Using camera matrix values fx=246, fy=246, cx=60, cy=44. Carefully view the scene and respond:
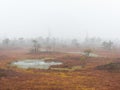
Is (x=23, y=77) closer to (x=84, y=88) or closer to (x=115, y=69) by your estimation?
(x=84, y=88)

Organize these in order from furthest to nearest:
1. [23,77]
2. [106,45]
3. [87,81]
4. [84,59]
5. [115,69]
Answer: [106,45] < [84,59] < [115,69] < [23,77] < [87,81]

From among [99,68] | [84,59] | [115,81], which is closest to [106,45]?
[84,59]

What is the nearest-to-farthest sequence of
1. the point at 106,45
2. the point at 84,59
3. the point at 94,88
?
the point at 94,88, the point at 84,59, the point at 106,45

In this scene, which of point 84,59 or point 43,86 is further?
point 84,59

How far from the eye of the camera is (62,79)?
141ft

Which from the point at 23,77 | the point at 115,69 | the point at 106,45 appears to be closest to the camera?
the point at 23,77

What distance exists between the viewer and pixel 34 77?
44625 millimetres

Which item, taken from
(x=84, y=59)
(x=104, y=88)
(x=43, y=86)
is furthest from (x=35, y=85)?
(x=84, y=59)

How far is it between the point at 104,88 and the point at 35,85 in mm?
10420

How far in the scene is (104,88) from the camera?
36188 millimetres

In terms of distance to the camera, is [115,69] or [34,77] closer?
[34,77]

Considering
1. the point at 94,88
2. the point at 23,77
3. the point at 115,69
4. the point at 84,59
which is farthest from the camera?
the point at 84,59

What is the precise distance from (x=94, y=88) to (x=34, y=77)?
12.9 m

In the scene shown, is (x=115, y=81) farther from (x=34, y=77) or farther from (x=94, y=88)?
(x=34, y=77)
